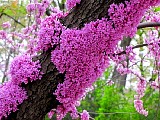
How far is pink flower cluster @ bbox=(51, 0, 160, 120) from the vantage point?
2002 mm

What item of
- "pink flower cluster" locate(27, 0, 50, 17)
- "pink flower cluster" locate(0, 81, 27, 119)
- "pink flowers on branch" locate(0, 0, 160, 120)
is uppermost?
"pink flower cluster" locate(27, 0, 50, 17)

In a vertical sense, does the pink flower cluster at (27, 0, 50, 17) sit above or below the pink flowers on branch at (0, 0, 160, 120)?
above

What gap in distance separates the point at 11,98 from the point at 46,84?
310 mm

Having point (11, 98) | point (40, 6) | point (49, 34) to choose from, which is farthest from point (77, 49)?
point (40, 6)

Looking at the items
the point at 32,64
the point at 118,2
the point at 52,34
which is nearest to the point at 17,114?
the point at 32,64

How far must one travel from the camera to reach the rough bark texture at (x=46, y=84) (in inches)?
83.6

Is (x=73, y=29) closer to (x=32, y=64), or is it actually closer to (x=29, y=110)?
(x=32, y=64)

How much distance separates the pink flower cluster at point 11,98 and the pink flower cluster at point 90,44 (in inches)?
11.7

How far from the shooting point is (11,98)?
2174 mm

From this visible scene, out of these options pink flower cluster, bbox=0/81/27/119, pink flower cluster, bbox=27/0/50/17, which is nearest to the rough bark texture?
pink flower cluster, bbox=0/81/27/119

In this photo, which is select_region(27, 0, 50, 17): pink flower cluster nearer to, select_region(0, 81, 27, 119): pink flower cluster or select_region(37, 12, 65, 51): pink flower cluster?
select_region(37, 12, 65, 51): pink flower cluster

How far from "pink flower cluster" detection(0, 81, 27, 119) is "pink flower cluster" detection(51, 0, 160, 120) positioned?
30 centimetres

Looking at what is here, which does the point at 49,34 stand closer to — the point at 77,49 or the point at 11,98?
the point at 77,49

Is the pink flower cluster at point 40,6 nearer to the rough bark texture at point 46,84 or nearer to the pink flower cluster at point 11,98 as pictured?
the rough bark texture at point 46,84
